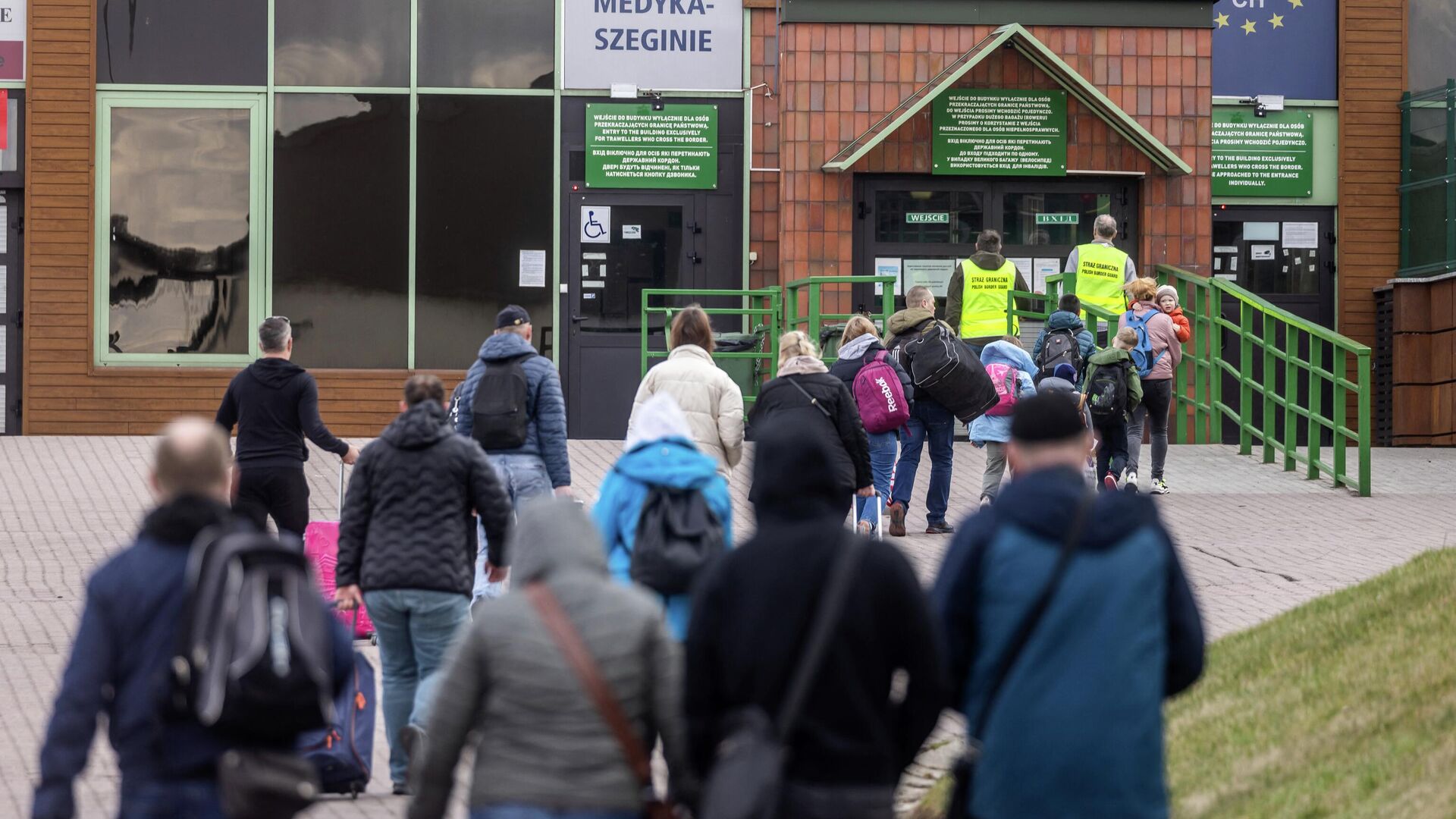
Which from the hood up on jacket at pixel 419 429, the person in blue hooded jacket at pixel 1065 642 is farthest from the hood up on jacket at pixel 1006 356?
the person in blue hooded jacket at pixel 1065 642

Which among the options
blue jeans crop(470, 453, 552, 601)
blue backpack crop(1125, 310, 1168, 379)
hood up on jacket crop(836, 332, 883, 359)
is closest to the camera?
blue jeans crop(470, 453, 552, 601)

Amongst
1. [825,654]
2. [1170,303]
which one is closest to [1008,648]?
[825,654]

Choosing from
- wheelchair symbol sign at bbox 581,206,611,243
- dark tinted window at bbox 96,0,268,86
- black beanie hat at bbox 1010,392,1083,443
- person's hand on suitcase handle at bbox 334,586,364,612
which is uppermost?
dark tinted window at bbox 96,0,268,86

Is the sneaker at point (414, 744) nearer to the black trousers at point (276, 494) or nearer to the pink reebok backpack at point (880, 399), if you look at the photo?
the black trousers at point (276, 494)

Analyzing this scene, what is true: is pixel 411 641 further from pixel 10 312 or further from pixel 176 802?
pixel 10 312

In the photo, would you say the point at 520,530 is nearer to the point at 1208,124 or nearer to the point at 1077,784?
the point at 1077,784

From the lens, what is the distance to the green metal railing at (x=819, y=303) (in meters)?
15.9

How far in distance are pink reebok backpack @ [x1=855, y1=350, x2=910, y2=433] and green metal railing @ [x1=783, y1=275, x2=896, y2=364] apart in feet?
11.9

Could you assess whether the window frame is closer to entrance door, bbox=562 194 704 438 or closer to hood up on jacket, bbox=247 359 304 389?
entrance door, bbox=562 194 704 438

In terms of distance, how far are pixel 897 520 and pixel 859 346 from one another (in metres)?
1.22

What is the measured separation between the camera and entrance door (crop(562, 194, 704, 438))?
17953 millimetres

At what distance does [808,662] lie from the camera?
3916 millimetres

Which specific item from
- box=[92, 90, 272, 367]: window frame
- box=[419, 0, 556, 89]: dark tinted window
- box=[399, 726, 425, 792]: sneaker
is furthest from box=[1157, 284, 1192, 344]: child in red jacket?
box=[399, 726, 425, 792]: sneaker

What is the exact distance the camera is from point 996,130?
17.7 m
